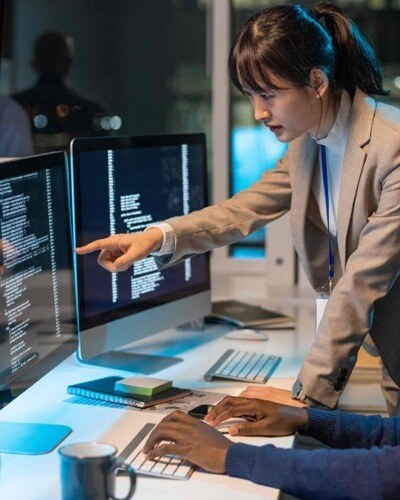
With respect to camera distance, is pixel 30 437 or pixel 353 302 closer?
pixel 30 437

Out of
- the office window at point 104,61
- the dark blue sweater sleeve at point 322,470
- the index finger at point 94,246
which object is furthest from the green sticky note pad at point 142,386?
the office window at point 104,61

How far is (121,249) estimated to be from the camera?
2.06 metres

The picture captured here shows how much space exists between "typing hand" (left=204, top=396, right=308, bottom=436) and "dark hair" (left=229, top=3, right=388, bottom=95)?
2.02 ft

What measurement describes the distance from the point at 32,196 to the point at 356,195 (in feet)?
2.26

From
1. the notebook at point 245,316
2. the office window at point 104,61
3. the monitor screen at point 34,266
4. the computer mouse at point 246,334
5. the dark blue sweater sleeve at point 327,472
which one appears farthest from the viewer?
the office window at point 104,61

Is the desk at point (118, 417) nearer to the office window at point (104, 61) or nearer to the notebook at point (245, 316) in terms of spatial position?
the notebook at point (245, 316)

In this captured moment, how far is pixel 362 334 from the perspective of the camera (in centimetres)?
204

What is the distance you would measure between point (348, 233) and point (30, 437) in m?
0.80

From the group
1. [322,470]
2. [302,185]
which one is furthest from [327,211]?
[322,470]

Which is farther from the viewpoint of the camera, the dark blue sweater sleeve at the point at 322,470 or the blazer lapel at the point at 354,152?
the blazer lapel at the point at 354,152

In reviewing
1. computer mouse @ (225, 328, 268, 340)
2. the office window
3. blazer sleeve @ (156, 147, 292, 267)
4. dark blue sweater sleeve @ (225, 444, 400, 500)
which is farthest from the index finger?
the office window

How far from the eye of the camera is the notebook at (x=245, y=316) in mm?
2756

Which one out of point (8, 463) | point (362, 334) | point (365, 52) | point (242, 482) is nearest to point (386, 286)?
point (362, 334)

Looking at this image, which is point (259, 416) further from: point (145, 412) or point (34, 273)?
point (34, 273)
